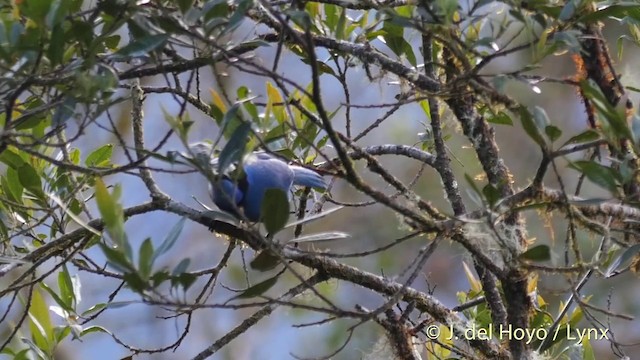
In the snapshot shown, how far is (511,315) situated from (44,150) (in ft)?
3.30

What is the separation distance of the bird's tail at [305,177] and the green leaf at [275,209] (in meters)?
0.53

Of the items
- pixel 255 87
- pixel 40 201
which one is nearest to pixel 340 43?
pixel 40 201

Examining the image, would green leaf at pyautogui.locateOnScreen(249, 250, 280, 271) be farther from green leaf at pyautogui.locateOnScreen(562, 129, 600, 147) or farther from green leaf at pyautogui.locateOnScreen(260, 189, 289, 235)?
green leaf at pyautogui.locateOnScreen(562, 129, 600, 147)

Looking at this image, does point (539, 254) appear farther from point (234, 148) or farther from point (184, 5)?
point (184, 5)

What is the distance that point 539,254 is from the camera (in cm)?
126

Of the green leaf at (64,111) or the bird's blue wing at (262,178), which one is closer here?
the green leaf at (64,111)

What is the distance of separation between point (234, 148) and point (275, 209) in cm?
10

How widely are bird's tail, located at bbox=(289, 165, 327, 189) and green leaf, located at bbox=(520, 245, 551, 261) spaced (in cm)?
56

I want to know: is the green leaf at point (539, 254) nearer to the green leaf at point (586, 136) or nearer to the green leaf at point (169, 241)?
the green leaf at point (586, 136)

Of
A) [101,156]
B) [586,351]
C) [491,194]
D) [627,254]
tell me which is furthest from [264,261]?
[586,351]

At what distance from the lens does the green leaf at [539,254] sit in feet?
4.10

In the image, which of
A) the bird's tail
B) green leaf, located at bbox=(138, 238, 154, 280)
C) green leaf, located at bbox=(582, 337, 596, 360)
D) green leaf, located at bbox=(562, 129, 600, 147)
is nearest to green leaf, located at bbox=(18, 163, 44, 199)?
the bird's tail

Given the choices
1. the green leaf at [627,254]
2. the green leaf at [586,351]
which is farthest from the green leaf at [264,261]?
the green leaf at [586,351]

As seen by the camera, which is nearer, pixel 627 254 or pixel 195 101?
pixel 627 254
